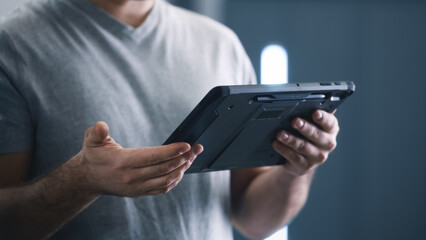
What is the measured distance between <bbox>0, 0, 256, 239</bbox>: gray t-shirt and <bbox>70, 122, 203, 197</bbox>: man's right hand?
177 mm

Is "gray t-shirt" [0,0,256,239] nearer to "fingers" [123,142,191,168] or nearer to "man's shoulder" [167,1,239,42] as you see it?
"man's shoulder" [167,1,239,42]

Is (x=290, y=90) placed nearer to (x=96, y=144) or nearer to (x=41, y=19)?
(x=96, y=144)

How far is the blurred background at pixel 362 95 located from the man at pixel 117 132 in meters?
0.78

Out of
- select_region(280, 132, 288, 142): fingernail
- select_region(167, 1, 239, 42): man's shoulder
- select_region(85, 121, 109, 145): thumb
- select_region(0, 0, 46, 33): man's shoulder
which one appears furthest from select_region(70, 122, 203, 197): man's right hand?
select_region(167, 1, 239, 42): man's shoulder

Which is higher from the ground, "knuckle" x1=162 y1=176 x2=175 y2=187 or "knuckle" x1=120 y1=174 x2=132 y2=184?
"knuckle" x1=120 y1=174 x2=132 y2=184

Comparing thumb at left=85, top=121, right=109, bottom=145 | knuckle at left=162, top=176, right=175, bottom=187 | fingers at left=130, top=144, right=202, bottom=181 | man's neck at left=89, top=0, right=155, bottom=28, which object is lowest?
knuckle at left=162, top=176, right=175, bottom=187

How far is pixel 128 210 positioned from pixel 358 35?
127 centimetres

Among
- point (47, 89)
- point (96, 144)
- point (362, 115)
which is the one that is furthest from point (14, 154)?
point (362, 115)

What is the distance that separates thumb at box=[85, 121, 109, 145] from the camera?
1.98ft

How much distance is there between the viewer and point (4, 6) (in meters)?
1.18

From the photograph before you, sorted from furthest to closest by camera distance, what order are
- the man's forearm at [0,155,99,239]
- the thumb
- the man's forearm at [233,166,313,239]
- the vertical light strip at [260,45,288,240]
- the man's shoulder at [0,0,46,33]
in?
the vertical light strip at [260,45,288,240] → the man's forearm at [233,166,313,239] → the man's shoulder at [0,0,46,33] → the man's forearm at [0,155,99,239] → the thumb

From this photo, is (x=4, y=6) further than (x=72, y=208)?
Yes

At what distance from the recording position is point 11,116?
78cm

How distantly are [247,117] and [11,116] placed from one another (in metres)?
0.38
